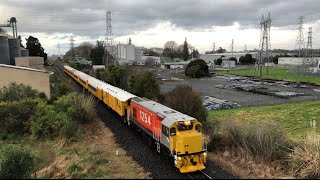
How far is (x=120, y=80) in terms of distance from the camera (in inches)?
2031

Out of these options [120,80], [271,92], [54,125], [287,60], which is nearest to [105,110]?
[54,125]

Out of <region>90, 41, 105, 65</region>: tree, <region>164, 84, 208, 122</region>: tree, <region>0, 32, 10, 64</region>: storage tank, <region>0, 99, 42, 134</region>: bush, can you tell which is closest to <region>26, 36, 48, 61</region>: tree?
<region>90, 41, 105, 65</region>: tree

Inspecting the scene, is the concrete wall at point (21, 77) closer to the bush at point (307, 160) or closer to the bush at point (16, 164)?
the bush at point (16, 164)

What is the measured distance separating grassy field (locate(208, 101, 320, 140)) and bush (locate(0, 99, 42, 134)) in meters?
16.8

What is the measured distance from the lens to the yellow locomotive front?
1470 centimetres

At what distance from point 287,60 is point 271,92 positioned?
3601 inches

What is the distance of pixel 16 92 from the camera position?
32.2 meters

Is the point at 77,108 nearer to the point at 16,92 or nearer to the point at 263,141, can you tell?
the point at 16,92

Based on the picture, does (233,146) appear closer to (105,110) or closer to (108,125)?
(108,125)

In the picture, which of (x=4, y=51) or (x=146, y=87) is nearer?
(x=146, y=87)

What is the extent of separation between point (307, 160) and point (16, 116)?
23230 millimetres

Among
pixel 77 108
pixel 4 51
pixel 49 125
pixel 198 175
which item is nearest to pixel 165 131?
pixel 198 175

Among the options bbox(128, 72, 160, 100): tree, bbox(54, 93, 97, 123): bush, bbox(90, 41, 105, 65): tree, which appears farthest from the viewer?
bbox(90, 41, 105, 65): tree

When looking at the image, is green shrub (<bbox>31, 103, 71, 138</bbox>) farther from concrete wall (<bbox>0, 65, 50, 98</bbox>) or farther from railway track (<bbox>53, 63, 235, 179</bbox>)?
concrete wall (<bbox>0, 65, 50, 98</bbox>)
